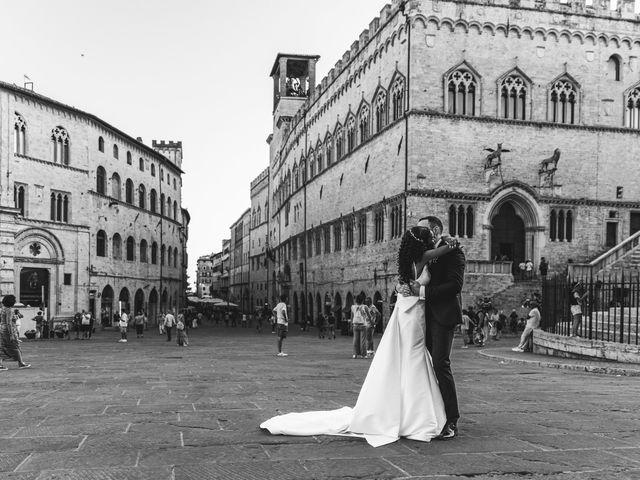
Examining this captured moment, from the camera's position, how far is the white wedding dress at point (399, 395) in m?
6.11

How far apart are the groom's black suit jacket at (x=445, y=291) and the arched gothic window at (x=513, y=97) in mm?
28888

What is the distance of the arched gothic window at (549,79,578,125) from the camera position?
34000mm

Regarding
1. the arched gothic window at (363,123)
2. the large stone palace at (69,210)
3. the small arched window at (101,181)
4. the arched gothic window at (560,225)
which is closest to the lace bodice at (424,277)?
the arched gothic window at (560,225)

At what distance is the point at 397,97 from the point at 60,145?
21049mm

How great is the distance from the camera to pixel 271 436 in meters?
6.27

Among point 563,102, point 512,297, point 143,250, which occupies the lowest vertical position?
point 512,297

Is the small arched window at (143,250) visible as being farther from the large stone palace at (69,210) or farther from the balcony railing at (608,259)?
the balcony railing at (608,259)

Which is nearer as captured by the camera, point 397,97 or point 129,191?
point 397,97

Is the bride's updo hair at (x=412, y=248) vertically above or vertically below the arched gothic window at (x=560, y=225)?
below

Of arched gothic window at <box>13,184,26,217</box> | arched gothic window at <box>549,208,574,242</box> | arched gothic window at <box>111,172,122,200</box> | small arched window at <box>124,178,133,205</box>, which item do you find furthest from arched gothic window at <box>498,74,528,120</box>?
small arched window at <box>124,178,133,205</box>

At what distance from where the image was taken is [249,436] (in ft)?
20.7

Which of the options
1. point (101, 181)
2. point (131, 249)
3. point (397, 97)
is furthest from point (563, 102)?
point (131, 249)

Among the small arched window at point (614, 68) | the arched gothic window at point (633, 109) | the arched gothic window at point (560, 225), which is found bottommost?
the arched gothic window at point (560, 225)

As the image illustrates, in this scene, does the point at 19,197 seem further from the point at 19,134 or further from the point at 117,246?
the point at 117,246
